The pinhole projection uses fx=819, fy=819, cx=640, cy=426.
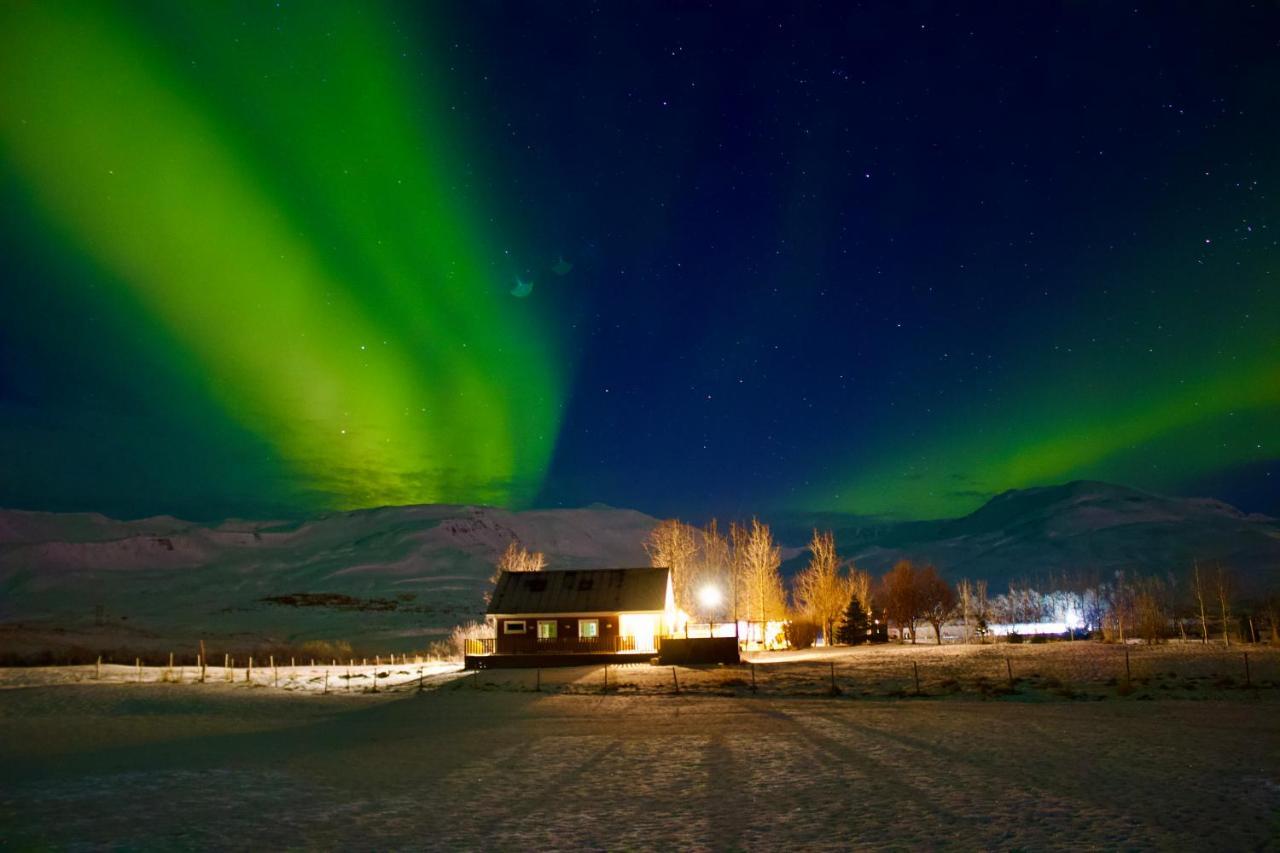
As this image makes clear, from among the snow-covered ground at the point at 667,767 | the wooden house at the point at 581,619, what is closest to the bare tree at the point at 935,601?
the wooden house at the point at 581,619

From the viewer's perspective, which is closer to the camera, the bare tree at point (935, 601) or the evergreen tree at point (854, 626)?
the evergreen tree at point (854, 626)

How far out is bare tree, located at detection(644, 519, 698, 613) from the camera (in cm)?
7475

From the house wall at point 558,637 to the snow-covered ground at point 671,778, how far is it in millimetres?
23505

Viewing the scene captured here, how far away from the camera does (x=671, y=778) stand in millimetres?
15898

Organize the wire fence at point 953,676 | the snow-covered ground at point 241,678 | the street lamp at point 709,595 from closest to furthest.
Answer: the wire fence at point 953,676 < the snow-covered ground at point 241,678 < the street lamp at point 709,595

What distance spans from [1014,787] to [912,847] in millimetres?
4807

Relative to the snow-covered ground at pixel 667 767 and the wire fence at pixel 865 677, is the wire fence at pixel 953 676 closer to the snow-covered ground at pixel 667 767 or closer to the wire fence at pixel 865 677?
the wire fence at pixel 865 677

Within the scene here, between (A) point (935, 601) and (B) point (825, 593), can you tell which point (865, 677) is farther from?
(A) point (935, 601)

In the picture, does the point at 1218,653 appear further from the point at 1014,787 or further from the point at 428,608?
the point at 428,608

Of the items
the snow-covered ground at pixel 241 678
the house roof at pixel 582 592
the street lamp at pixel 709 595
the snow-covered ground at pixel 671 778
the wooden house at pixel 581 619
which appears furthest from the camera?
the street lamp at pixel 709 595

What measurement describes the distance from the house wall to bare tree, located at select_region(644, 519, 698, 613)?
19649 millimetres

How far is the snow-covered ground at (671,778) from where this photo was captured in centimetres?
1166

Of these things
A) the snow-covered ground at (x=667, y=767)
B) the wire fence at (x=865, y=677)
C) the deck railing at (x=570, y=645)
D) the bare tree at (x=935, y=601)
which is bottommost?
the wire fence at (x=865, y=677)

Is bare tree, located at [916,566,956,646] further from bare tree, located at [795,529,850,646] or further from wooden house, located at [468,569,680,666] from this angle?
wooden house, located at [468,569,680,666]
